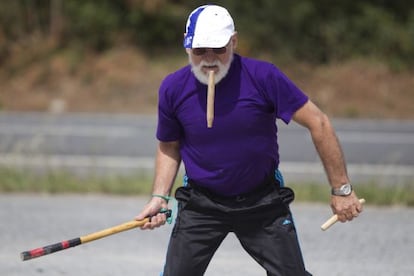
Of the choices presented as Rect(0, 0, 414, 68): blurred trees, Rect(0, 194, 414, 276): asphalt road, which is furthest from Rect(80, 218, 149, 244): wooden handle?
Rect(0, 0, 414, 68): blurred trees

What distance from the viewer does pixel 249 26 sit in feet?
76.7

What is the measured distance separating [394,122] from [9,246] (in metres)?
13.6

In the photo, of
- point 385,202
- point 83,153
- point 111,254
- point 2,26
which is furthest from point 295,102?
point 2,26

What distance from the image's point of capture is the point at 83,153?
527 inches

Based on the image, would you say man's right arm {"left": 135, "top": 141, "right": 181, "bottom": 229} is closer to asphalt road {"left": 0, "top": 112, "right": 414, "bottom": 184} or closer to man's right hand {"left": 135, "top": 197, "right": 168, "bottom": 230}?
man's right hand {"left": 135, "top": 197, "right": 168, "bottom": 230}

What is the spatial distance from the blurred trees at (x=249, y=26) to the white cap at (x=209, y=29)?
18.8 m

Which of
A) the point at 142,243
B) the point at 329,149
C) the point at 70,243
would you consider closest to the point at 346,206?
the point at 329,149

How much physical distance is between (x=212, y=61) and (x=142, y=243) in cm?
324

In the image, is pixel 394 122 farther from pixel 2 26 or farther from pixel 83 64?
pixel 2 26

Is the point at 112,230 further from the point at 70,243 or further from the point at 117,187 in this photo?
the point at 117,187

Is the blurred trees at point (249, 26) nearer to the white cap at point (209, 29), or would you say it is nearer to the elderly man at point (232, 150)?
the elderly man at point (232, 150)

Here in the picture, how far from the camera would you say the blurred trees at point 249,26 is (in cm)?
2312

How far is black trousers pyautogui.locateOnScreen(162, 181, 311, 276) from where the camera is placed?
13.2ft

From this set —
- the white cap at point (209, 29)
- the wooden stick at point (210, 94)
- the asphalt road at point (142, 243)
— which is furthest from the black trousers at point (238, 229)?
the asphalt road at point (142, 243)
